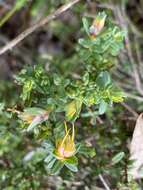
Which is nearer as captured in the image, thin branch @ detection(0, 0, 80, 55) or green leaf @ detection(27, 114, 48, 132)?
green leaf @ detection(27, 114, 48, 132)

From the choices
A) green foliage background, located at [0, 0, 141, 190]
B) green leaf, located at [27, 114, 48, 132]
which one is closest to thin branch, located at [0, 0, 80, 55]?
green foliage background, located at [0, 0, 141, 190]

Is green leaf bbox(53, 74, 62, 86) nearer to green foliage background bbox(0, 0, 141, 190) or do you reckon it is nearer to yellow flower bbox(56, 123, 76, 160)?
green foliage background bbox(0, 0, 141, 190)

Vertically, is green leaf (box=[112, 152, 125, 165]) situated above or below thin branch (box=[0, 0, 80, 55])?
below

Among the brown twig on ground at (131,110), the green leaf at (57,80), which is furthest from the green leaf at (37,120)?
the brown twig on ground at (131,110)

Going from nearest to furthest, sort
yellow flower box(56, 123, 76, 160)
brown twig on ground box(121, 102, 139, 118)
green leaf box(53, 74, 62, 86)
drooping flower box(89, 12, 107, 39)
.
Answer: yellow flower box(56, 123, 76, 160) → green leaf box(53, 74, 62, 86) → drooping flower box(89, 12, 107, 39) → brown twig on ground box(121, 102, 139, 118)

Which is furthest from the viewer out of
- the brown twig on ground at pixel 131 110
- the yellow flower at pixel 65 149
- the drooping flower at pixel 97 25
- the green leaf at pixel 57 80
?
the brown twig on ground at pixel 131 110

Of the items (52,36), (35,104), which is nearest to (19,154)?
(35,104)

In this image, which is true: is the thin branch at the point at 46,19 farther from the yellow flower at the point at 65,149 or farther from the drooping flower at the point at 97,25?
the yellow flower at the point at 65,149

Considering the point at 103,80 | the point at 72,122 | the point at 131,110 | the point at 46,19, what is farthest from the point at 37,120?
the point at 131,110

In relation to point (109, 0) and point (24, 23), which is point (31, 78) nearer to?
point (109, 0)

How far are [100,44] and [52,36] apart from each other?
120 centimetres

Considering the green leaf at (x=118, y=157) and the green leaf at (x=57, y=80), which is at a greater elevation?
the green leaf at (x=57, y=80)

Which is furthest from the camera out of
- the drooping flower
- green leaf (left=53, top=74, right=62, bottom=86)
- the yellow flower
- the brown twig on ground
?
the brown twig on ground

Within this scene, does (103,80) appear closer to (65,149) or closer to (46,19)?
(65,149)
